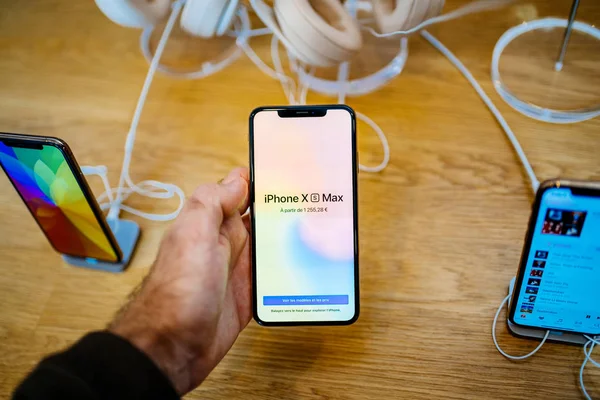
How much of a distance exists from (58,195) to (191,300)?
186 millimetres

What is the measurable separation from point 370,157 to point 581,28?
1.12 ft

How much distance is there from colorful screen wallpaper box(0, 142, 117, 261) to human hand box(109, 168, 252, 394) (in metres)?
0.11

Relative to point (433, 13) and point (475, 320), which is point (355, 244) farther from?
point (433, 13)

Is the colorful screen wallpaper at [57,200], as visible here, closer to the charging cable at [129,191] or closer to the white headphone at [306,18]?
the charging cable at [129,191]

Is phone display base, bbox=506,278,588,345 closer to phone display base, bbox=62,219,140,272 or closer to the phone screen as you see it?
the phone screen

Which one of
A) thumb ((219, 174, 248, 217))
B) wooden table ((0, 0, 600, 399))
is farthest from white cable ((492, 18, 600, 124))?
thumb ((219, 174, 248, 217))

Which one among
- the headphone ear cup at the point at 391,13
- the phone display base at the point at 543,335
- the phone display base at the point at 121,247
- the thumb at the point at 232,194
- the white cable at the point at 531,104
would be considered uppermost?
the headphone ear cup at the point at 391,13

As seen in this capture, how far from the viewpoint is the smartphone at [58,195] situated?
562 millimetres

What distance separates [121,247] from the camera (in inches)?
26.3

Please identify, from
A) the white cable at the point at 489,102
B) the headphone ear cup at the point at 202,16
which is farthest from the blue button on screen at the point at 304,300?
the headphone ear cup at the point at 202,16

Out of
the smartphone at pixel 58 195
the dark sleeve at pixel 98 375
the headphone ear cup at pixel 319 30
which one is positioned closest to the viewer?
the dark sleeve at pixel 98 375

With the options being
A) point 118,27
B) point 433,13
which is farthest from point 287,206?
point 118,27

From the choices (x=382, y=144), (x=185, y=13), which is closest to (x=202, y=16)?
(x=185, y=13)

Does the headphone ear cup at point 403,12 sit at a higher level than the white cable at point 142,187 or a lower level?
higher
